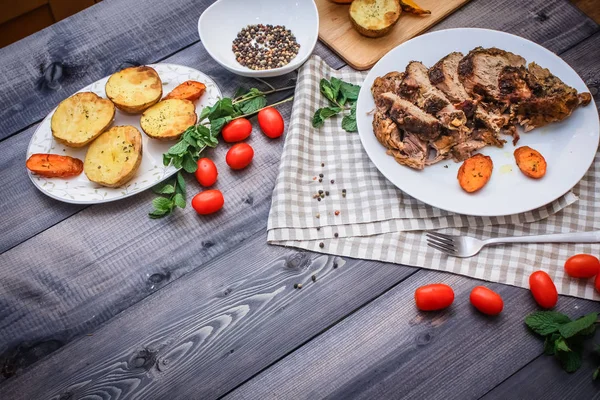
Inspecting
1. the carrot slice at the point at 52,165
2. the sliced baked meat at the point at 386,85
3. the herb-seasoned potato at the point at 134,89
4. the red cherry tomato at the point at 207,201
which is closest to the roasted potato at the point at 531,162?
the sliced baked meat at the point at 386,85

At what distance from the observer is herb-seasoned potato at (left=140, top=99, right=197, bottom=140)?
282 cm

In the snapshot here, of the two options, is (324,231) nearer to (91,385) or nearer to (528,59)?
(91,385)

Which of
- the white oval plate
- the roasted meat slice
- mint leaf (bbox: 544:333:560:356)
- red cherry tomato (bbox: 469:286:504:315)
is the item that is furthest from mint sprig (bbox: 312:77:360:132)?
mint leaf (bbox: 544:333:560:356)

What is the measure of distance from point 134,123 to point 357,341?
5.06 feet

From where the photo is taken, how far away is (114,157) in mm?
2746

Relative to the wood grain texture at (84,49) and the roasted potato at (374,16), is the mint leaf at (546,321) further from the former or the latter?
the wood grain texture at (84,49)

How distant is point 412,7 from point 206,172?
5.00 feet

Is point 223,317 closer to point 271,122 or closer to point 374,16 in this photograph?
point 271,122

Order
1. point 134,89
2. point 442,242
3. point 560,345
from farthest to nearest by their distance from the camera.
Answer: point 134,89
point 442,242
point 560,345

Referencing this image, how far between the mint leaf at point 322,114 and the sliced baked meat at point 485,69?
641 mm

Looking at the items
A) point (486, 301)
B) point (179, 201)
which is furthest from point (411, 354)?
point (179, 201)

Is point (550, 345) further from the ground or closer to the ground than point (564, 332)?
closer to the ground

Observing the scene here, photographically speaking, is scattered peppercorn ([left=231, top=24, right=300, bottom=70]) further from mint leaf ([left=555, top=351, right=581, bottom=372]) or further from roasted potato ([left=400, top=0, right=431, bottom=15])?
mint leaf ([left=555, top=351, right=581, bottom=372])

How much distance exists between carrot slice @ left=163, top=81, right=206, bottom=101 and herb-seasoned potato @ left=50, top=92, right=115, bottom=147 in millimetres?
307
